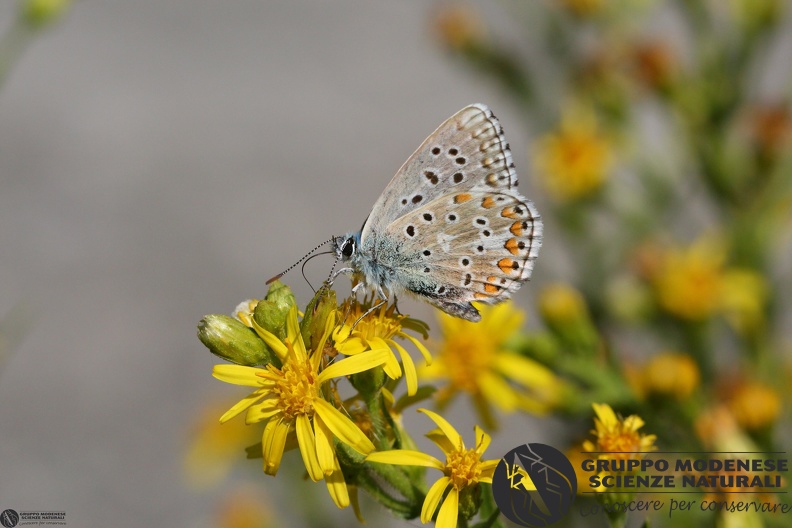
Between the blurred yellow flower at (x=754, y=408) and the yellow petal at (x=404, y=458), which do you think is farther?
the blurred yellow flower at (x=754, y=408)

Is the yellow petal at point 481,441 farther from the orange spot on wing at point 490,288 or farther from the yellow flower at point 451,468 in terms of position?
the orange spot on wing at point 490,288

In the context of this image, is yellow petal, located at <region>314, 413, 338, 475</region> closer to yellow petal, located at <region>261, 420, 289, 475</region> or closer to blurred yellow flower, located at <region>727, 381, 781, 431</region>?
Result: yellow petal, located at <region>261, 420, 289, 475</region>

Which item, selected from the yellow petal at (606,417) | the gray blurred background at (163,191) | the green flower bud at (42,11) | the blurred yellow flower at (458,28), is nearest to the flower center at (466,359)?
the yellow petal at (606,417)

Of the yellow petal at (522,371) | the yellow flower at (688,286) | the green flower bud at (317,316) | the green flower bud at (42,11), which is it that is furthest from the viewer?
the yellow flower at (688,286)

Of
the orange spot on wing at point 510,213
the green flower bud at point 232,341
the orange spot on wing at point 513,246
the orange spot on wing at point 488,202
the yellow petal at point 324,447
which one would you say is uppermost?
the orange spot on wing at point 488,202

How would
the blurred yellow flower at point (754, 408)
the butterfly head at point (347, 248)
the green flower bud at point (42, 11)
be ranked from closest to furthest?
the butterfly head at point (347, 248) < the blurred yellow flower at point (754, 408) < the green flower bud at point (42, 11)

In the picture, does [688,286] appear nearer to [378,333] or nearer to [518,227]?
[518,227]

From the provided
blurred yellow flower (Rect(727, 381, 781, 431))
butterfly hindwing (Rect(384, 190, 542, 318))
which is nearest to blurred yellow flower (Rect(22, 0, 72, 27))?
butterfly hindwing (Rect(384, 190, 542, 318))
